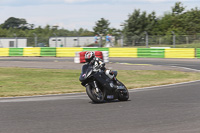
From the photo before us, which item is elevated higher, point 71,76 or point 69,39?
point 69,39

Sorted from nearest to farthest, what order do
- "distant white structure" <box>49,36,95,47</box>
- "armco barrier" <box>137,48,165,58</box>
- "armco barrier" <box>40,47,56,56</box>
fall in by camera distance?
"armco barrier" <box>137,48,165,58</box>, "armco barrier" <box>40,47,56,56</box>, "distant white structure" <box>49,36,95,47</box>

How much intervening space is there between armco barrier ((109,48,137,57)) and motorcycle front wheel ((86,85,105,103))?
2311cm

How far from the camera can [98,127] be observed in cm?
591

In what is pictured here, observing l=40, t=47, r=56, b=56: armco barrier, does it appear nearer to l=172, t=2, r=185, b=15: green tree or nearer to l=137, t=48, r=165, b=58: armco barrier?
l=137, t=48, r=165, b=58: armco barrier

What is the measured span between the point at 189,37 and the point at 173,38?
137 cm

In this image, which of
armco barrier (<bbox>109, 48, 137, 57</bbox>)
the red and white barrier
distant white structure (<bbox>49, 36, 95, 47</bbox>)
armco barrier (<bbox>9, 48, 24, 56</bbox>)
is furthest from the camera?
distant white structure (<bbox>49, 36, 95, 47</bbox>)

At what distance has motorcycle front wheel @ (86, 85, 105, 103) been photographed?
869cm

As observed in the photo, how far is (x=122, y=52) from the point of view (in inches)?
1266

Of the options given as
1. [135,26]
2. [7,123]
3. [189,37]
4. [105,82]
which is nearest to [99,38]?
[189,37]

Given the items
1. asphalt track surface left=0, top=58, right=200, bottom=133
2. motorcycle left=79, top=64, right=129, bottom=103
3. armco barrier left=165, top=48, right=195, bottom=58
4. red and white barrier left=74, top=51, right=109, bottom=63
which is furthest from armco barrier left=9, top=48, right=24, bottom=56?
motorcycle left=79, top=64, right=129, bottom=103

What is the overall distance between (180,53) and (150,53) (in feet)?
8.58

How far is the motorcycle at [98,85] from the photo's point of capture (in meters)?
8.65

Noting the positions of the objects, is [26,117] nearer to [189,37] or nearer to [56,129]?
[56,129]

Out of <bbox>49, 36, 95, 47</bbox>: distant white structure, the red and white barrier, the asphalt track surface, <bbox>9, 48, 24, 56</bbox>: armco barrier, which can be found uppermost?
<bbox>49, 36, 95, 47</bbox>: distant white structure
